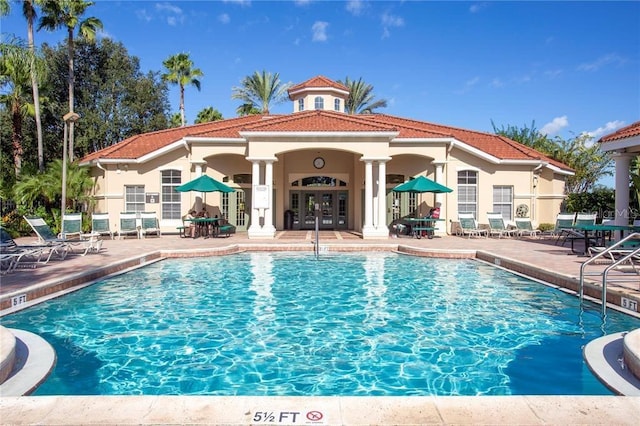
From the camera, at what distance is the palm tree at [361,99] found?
4250 cm

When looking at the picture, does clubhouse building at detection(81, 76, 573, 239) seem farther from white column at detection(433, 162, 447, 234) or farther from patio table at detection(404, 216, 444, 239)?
patio table at detection(404, 216, 444, 239)

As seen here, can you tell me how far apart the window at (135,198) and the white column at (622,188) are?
2056 cm

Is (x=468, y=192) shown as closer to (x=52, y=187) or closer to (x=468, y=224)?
(x=468, y=224)

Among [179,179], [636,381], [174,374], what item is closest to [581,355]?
[636,381]

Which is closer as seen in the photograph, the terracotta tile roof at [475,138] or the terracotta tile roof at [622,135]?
the terracotta tile roof at [622,135]

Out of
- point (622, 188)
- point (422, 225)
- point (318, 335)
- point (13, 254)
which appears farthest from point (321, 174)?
point (318, 335)

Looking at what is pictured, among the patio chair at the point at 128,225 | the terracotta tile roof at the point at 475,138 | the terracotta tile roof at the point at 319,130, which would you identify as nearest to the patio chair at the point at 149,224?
the patio chair at the point at 128,225

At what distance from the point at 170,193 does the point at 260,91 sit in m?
22.6

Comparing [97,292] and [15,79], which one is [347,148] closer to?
[97,292]

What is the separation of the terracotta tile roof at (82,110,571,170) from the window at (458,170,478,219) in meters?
1.48

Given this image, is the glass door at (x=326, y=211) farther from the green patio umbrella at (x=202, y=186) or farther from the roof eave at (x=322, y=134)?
the green patio umbrella at (x=202, y=186)

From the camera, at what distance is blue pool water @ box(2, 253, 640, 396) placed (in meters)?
4.93

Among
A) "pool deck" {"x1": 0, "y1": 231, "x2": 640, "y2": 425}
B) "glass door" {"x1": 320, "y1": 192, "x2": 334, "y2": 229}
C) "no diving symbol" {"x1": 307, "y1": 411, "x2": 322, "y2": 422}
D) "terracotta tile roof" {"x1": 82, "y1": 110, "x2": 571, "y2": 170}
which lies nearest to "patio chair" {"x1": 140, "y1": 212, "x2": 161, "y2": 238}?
"terracotta tile roof" {"x1": 82, "y1": 110, "x2": 571, "y2": 170}

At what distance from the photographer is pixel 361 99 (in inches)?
1687
